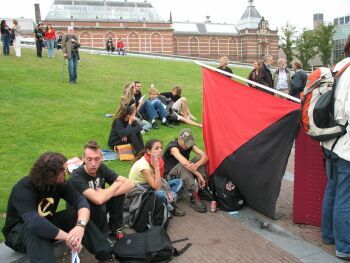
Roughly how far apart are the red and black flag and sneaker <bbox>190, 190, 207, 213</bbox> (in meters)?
0.44

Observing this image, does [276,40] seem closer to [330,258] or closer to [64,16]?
[64,16]

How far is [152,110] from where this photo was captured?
10398mm

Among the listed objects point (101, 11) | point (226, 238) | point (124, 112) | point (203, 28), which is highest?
point (101, 11)

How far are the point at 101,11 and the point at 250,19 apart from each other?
2766 centimetres

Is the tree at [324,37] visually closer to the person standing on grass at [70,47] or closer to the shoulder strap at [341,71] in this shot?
the person standing on grass at [70,47]

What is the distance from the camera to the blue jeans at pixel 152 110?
1041 centimetres

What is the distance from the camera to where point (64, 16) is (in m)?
61.5

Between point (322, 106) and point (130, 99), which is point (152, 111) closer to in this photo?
point (130, 99)

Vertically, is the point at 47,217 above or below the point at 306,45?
below

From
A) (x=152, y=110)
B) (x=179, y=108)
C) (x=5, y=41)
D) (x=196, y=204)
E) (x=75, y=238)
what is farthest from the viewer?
(x=5, y=41)

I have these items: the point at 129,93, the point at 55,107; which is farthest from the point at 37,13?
the point at 129,93

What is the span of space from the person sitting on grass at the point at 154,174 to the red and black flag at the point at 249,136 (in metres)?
0.83

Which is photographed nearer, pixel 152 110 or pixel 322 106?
pixel 322 106

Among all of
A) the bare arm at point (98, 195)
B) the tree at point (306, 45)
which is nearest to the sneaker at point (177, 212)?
the bare arm at point (98, 195)
